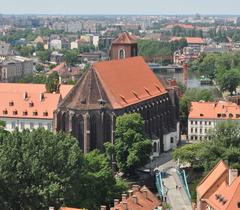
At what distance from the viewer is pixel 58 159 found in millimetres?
57625

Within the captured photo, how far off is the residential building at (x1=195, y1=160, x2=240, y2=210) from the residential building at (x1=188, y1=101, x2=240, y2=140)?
40622mm

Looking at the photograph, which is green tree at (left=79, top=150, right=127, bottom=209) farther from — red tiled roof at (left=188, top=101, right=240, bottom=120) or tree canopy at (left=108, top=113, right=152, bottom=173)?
red tiled roof at (left=188, top=101, right=240, bottom=120)

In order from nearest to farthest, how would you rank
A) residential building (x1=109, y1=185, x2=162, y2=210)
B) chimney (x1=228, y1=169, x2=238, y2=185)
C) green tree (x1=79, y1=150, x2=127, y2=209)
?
residential building (x1=109, y1=185, x2=162, y2=210) < chimney (x1=228, y1=169, x2=238, y2=185) < green tree (x1=79, y1=150, x2=127, y2=209)

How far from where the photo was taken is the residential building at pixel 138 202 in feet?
167

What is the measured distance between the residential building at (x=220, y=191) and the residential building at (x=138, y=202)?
3.73m

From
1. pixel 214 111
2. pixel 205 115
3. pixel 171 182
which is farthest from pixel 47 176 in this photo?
pixel 214 111

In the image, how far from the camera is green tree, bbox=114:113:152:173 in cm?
7638

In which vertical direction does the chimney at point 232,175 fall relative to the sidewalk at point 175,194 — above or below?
above

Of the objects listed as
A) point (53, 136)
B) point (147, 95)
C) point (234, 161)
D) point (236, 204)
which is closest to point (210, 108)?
point (147, 95)

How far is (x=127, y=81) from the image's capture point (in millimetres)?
89062

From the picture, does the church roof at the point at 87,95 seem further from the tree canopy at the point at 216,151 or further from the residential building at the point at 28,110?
the tree canopy at the point at 216,151

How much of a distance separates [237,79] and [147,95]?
6266 cm

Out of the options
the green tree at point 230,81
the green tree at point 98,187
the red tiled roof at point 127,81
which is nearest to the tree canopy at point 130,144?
the red tiled roof at point 127,81

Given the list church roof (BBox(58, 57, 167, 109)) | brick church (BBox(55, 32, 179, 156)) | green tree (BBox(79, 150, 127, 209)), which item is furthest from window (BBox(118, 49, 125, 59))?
green tree (BBox(79, 150, 127, 209))
